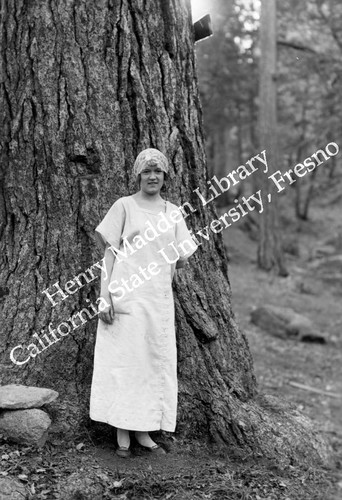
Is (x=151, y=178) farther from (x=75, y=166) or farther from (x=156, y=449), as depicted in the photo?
(x=156, y=449)

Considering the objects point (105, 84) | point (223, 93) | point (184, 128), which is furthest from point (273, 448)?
point (223, 93)

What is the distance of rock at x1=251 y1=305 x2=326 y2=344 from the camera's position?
1023 centimetres

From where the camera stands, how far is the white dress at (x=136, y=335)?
3777 mm

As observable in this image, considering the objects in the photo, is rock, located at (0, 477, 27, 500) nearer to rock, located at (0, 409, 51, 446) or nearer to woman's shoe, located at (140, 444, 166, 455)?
rock, located at (0, 409, 51, 446)

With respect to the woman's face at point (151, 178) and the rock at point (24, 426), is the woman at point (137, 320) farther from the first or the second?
the rock at point (24, 426)

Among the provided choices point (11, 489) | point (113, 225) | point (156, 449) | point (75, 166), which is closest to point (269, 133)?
point (75, 166)

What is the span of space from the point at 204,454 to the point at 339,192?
31.7 meters

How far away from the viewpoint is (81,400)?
160 inches

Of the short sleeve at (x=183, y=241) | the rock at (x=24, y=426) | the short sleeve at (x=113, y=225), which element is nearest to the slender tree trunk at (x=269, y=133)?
the short sleeve at (x=183, y=241)

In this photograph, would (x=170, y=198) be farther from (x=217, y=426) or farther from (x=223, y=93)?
(x=223, y=93)

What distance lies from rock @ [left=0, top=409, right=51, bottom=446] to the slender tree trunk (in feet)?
42.1

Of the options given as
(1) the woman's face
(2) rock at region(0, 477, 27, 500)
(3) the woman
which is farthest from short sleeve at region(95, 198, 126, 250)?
(2) rock at region(0, 477, 27, 500)

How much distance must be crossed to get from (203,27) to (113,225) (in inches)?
76.7

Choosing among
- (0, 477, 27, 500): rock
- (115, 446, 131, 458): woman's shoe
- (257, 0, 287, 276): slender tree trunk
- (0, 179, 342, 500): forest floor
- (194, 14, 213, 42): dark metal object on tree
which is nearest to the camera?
(0, 477, 27, 500): rock
